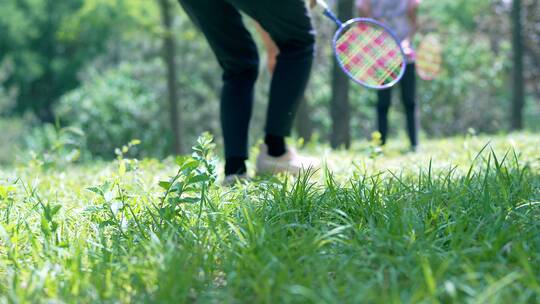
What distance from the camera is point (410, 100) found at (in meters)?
4.99

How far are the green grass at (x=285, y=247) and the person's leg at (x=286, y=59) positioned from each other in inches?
26.8

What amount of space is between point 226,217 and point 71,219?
23.5 inches

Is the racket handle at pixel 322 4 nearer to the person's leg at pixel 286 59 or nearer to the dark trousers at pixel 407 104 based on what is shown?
the person's leg at pixel 286 59

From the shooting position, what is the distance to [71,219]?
204 cm

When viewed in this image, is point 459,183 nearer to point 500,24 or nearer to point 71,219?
point 71,219

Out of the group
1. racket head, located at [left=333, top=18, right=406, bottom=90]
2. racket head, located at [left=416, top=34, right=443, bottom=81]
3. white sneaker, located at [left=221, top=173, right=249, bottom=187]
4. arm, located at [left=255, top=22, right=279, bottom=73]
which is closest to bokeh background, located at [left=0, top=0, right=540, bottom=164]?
racket head, located at [left=416, top=34, right=443, bottom=81]

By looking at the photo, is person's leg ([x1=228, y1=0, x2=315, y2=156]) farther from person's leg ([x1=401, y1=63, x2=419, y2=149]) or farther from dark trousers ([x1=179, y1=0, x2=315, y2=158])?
person's leg ([x1=401, y1=63, x2=419, y2=149])

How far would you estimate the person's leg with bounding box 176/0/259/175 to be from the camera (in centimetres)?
266

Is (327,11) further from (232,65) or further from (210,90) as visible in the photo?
(210,90)

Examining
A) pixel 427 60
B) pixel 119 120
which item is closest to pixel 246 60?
pixel 427 60

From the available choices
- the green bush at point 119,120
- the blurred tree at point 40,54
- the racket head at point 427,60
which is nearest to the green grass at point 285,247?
the racket head at point 427,60

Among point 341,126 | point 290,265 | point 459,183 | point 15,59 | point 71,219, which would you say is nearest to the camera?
point 290,265

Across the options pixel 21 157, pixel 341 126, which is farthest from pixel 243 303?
pixel 341 126

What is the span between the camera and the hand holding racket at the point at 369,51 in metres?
2.78
